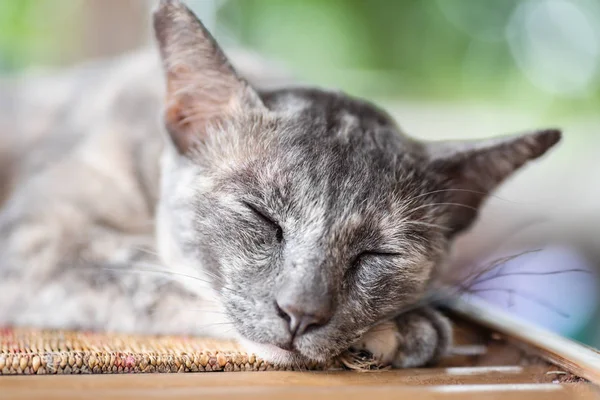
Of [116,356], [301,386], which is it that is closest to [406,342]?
[301,386]

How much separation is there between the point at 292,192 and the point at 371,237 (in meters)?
0.17

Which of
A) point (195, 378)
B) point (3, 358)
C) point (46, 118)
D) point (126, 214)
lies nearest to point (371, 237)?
point (195, 378)

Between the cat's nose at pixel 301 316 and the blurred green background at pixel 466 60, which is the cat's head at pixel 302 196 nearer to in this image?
the cat's nose at pixel 301 316

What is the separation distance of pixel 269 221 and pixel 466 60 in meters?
2.85

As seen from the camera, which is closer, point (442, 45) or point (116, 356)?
point (116, 356)

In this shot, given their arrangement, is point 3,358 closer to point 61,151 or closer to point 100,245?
point 100,245

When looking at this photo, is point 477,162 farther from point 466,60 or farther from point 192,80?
point 466,60

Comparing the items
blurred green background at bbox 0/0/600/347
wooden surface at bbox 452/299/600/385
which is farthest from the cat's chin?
blurred green background at bbox 0/0/600/347

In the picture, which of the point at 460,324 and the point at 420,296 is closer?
the point at 420,296

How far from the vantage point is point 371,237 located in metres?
1.23

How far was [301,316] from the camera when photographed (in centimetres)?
109

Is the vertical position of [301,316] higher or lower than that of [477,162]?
lower

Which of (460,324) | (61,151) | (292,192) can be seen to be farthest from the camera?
(61,151)

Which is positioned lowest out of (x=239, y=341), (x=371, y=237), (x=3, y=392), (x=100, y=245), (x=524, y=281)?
(x=524, y=281)
